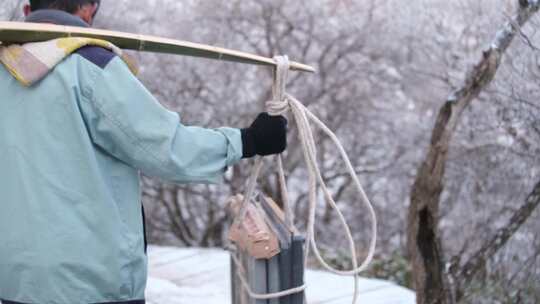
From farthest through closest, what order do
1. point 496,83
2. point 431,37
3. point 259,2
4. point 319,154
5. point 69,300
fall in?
point 319,154 < point 259,2 < point 431,37 < point 496,83 < point 69,300

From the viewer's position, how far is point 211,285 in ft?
15.4

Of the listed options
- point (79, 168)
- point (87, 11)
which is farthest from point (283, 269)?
point (87, 11)

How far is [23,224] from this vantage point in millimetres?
1905

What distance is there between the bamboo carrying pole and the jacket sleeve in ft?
0.61

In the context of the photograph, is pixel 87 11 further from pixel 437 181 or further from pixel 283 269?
pixel 437 181

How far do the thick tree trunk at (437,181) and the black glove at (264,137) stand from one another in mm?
1494

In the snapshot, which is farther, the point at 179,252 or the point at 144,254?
the point at 179,252

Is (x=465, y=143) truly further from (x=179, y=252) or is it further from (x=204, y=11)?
(x=204, y=11)

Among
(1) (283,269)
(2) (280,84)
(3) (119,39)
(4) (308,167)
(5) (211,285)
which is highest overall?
(3) (119,39)

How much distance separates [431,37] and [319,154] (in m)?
2.23

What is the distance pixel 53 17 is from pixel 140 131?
424mm

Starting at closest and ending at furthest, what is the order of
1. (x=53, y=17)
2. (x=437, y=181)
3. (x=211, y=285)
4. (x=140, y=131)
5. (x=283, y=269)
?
(x=140, y=131), (x=53, y=17), (x=283, y=269), (x=437, y=181), (x=211, y=285)

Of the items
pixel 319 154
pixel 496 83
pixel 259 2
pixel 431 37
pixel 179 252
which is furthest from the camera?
pixel 319 154

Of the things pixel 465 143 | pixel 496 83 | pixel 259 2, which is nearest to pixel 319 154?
pixel 259 2
